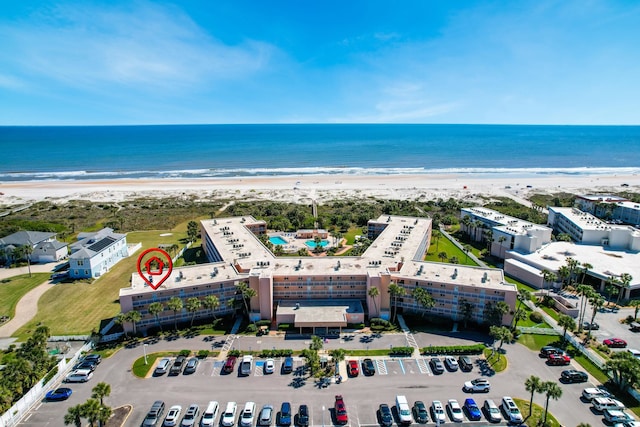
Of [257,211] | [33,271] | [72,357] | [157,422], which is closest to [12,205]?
[33,271]

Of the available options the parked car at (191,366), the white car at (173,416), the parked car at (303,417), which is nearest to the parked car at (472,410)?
the parked car at (303,417)

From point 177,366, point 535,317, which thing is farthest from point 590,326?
point 177,366

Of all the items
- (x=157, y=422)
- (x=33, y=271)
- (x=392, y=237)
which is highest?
(x=392, y=237)

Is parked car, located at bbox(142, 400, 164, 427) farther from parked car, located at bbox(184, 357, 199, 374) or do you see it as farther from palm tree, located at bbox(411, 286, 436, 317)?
palm tree, located at bbox(411, 286, 436, 317)

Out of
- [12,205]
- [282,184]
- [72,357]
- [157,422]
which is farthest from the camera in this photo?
[282,184]

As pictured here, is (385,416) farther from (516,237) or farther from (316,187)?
(316,187)

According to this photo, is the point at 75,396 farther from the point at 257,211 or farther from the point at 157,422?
the point at 257,211

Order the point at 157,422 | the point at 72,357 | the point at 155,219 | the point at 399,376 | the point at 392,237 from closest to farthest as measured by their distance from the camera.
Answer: the point at 157,422
the point at 399,376
the point at 72,357
the point at 392,237
the point at 155,219
